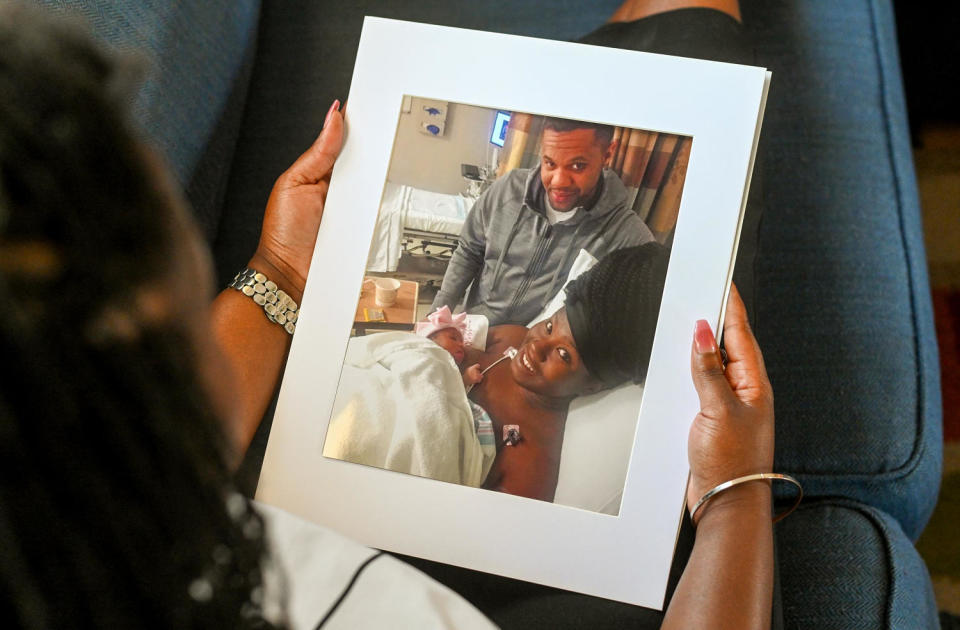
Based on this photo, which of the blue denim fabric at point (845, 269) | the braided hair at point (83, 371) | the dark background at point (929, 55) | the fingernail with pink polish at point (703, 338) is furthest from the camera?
the dark background at point (929, 55)

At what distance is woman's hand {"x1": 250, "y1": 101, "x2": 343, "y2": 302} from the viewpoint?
0.61m

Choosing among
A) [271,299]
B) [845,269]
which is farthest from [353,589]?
[845,269]

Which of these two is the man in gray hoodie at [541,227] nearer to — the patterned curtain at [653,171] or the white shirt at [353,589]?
the patterned curtain at [653,171]

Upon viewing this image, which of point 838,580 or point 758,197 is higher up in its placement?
point 758,197

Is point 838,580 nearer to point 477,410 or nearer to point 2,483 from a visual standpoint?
point 477,410

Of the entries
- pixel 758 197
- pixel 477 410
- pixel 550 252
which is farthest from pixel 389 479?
pixel 758 197

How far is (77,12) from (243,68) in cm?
21

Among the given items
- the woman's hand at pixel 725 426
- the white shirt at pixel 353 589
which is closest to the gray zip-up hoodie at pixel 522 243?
the woman's hand at pixel 725 426

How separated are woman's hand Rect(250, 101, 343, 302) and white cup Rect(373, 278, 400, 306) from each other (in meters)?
0.08

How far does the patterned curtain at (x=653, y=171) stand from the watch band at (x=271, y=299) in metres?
0.29

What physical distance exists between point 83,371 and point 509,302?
38 centimetres

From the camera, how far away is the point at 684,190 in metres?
0.55

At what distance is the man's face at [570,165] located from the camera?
0.57 metres

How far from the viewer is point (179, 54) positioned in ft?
2.13
